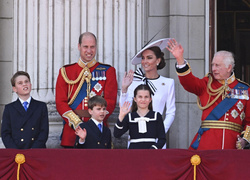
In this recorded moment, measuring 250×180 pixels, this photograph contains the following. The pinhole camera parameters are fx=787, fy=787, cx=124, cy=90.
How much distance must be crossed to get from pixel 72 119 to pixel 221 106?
150 centimetres

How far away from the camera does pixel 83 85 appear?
8.27 metres

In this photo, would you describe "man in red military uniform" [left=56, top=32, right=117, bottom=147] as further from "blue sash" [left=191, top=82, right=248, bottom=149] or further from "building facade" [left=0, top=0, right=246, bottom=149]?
"blue sash" [left=191, top=82, right=248, bottom=149]

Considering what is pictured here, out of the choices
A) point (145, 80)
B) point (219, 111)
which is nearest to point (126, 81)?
point (145, 80)

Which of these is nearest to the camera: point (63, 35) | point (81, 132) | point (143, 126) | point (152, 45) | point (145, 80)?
point (81, 132)

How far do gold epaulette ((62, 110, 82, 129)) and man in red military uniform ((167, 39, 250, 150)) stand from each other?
1128mm

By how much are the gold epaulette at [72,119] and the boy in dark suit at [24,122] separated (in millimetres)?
229

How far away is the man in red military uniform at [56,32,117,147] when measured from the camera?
8.13m

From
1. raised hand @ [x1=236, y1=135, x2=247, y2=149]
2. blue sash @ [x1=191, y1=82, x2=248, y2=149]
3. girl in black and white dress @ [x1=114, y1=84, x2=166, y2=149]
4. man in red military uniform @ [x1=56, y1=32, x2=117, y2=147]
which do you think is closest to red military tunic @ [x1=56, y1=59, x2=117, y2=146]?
man in red military uniform @ [x1=56, y1=32, x2=117, y2=147]

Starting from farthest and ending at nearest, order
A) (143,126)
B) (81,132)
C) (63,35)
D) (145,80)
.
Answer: (63,35) → (145,80) → (143,126) → (81,132)

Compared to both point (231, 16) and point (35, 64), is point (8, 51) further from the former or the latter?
point (231, 16)

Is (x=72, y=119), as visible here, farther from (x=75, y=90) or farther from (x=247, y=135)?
(x=247, y=135)

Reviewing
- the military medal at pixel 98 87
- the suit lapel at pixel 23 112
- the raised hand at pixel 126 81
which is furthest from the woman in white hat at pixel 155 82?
the suit lapel at pixel 23 112

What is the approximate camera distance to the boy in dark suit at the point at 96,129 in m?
7.63

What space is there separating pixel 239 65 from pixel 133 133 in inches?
282
